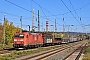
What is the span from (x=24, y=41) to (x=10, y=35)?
94.9 feet

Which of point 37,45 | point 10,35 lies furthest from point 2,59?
point 10,35

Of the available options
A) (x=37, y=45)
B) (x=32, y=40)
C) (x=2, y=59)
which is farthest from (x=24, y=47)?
(x=2, y=59)

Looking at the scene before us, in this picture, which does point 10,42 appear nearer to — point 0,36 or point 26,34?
point 0,36

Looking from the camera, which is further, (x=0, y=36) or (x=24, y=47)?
(x=0, y=36)

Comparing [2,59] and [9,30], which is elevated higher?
[9,30]

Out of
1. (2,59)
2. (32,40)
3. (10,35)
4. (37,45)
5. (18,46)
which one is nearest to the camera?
(2,59)

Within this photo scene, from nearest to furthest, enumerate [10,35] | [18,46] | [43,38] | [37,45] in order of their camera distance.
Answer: [18,46]
[37,45]
[43,38]
[10,35]

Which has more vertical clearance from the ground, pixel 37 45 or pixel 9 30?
pixel 9 30

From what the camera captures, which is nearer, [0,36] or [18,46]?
[18,46]

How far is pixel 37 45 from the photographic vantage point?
51875 millimetres

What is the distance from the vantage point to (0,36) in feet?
236

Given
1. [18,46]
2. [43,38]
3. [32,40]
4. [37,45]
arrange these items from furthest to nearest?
[43,38] < [37,45] < [32,40] < [18,46]

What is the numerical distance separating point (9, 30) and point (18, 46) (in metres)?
30.8

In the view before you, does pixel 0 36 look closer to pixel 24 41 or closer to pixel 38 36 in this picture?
pixel 38 36
